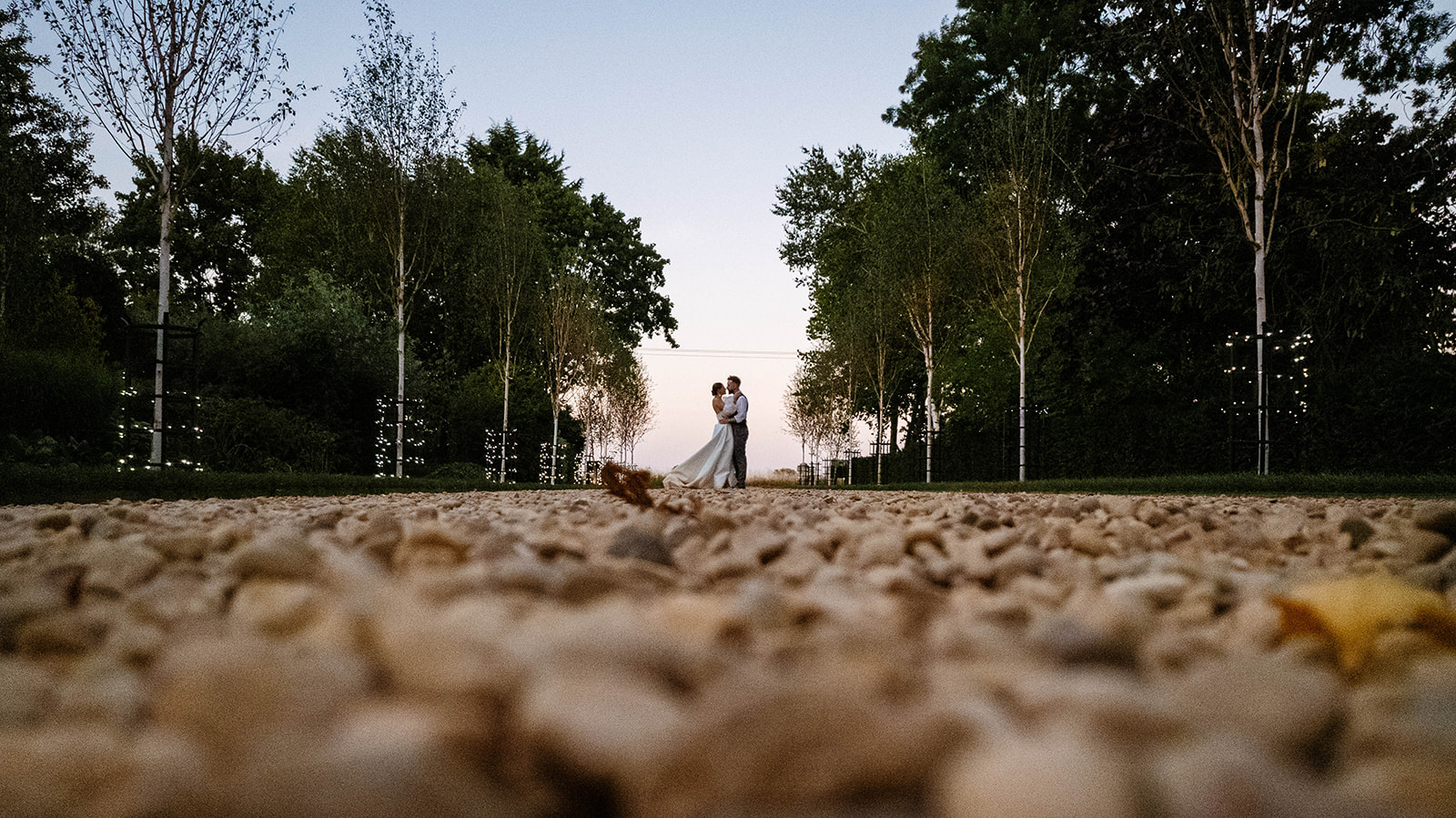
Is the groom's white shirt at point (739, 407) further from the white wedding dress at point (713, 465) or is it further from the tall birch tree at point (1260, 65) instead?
the tall birch tree at point (1260, 65)

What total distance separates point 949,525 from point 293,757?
6.79 feet

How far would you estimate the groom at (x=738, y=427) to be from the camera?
38.2 feet

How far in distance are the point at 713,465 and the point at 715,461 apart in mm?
59

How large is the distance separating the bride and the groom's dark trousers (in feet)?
0.38

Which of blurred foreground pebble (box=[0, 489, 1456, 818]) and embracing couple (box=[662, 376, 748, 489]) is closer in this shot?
blurred foreground pebble (box=[0, 489, 1456, 818])

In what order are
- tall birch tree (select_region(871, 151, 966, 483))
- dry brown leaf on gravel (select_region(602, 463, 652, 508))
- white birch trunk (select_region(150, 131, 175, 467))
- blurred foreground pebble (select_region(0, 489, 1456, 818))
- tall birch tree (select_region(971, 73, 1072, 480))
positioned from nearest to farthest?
blurred foreground pebble (select_region(0, 489, 1456, 818)) < dry brown leaf on gravel (select_region(602, 463, 652, 508)) < white birch trunk (select_region(150, 131, 175, 467)) < tall birch tree (select_region(971, 73, 1072, 480)) < tall birch tree (select_region(871, 151, 966, 483))

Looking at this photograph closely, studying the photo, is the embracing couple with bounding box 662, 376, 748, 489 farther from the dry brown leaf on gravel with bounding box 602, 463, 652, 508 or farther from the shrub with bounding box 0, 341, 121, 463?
the shrub with bounding box 0, 341, 121, 463

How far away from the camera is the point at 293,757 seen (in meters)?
0.67

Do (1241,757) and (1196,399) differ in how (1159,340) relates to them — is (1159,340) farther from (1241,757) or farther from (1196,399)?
(1241,757)

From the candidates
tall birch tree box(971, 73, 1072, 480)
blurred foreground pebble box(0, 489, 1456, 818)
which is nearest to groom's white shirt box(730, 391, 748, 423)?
tall birch tree box(971, 73, 1072, 480)

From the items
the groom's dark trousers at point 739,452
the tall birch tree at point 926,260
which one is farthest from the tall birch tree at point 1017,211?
the groom's dark trousers at point 739,452

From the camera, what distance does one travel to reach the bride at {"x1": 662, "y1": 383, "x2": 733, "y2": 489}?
38.1 feet

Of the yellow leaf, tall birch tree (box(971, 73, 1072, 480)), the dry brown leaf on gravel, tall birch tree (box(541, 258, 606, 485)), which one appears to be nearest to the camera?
the yellow leaf

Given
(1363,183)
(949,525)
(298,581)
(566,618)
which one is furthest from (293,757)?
Answer: (1363,183)
